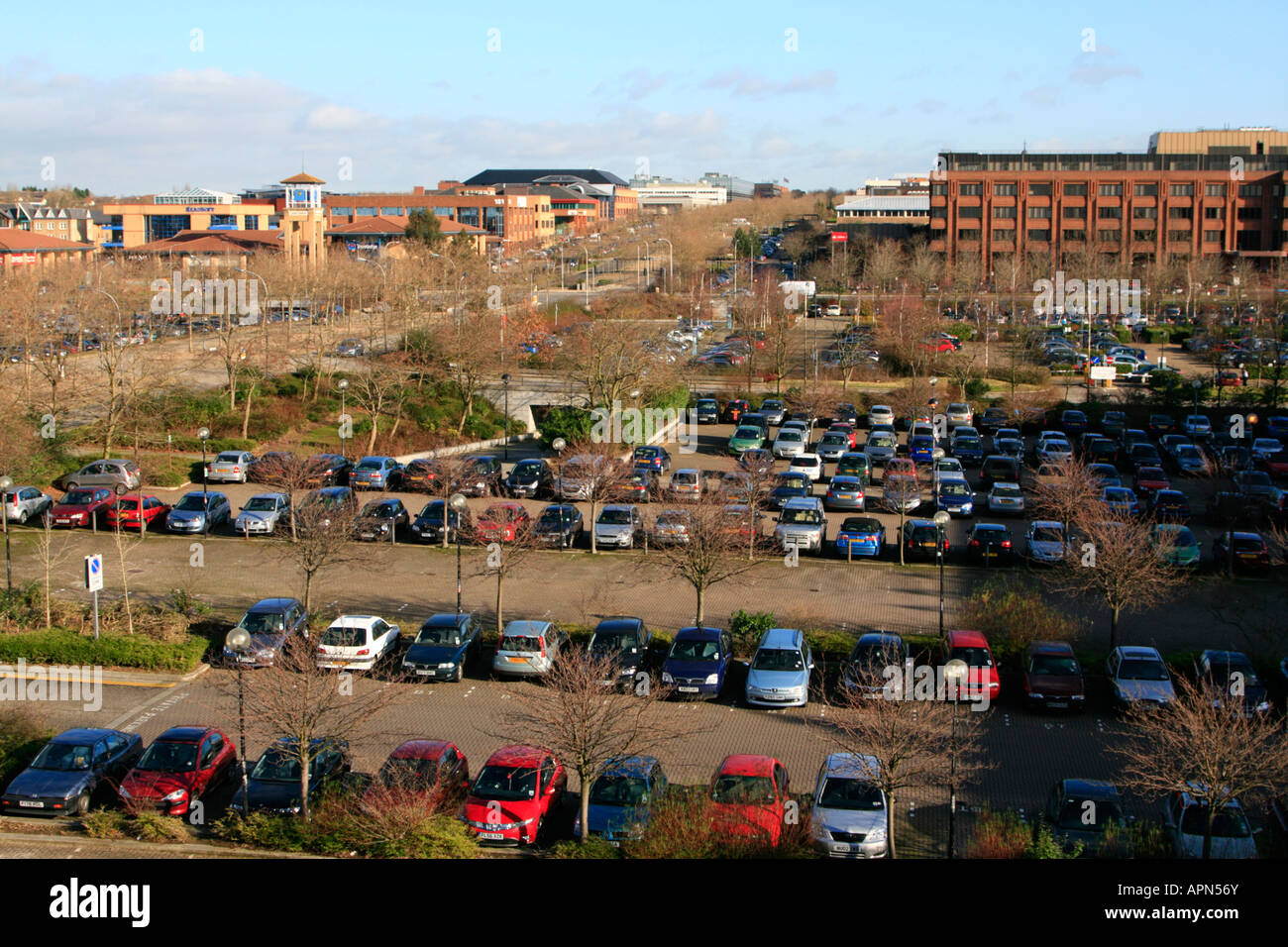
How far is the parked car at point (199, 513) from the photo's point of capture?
27.7 meters

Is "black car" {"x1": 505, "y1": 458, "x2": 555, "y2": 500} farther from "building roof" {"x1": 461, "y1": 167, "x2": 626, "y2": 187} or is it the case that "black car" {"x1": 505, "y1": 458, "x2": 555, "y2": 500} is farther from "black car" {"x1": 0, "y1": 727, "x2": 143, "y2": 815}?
"building roof" {"x1": 461, "y1": 167, "x2": 626, "y2": 187}

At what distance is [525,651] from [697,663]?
2.80 m

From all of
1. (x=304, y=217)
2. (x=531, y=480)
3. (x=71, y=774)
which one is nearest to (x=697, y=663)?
(x=71, y=774)

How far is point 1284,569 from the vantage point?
24.8m

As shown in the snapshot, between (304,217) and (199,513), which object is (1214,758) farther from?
(304,217)

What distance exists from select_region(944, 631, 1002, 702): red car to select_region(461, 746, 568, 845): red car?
6882 mm

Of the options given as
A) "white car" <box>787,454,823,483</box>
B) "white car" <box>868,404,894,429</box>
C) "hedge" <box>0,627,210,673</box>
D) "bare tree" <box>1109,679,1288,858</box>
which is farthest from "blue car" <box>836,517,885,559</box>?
"white car" <box>868,404,894,429</box>

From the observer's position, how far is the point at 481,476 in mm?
30641

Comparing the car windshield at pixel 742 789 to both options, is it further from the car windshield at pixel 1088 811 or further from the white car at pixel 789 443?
the white car at pixel 789 443

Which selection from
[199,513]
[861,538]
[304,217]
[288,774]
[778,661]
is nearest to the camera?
[288,774]

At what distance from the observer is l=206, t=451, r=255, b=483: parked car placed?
1275 inches

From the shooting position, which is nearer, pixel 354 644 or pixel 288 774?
pixel 288 774
